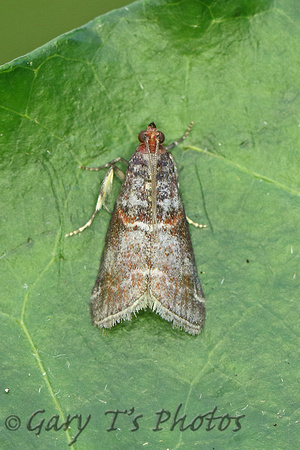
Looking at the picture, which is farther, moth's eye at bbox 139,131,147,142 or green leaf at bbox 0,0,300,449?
moth's eye at bbox 139,131,147,142

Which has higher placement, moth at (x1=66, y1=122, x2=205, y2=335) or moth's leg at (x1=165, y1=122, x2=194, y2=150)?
moth's leg at (x1=165, y1=122, x2=194, y2=150)

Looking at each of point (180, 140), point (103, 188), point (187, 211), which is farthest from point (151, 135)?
point (187, 211)

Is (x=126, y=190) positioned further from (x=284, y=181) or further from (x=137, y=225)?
(x=284, y=181)

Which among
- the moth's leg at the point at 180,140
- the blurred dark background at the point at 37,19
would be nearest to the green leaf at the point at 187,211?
the moth's leg at the point at 180,140

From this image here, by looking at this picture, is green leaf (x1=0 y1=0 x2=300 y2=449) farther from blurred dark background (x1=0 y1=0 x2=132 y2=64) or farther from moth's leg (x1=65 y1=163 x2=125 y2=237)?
blurred dark background (x1=0 y1=0 x2=132 y2=64)

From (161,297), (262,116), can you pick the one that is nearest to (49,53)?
(262,116)

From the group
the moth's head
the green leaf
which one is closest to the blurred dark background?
the green leaf

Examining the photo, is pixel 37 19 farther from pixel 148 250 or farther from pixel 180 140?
pixel 148 250
